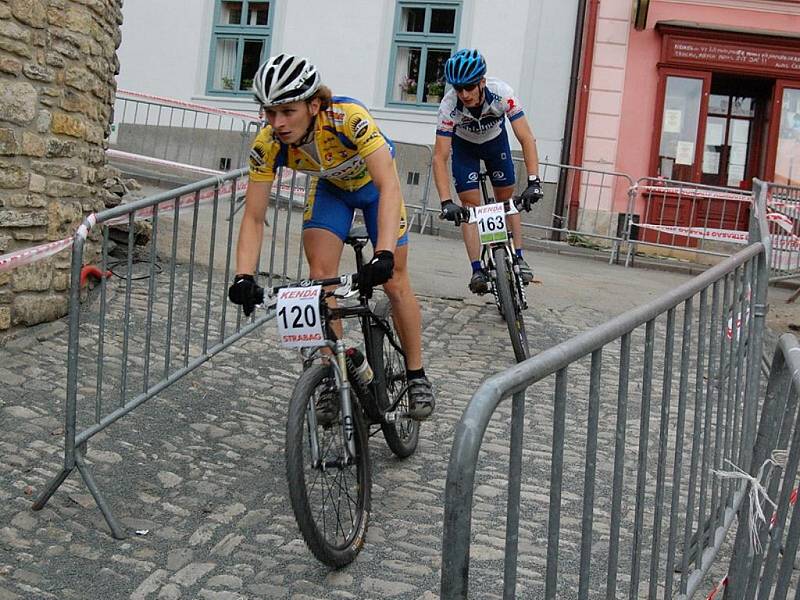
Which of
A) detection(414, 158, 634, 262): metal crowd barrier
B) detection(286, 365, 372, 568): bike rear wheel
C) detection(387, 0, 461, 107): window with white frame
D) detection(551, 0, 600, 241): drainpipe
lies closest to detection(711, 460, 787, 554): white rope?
detection(286, 365, 372, 568): bike rear wheel

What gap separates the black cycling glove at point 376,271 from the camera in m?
4.08

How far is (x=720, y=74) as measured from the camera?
1830 cm

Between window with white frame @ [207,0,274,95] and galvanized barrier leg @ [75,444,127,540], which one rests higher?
window with white frame @ [207,0,274,95]

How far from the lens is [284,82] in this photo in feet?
13.9

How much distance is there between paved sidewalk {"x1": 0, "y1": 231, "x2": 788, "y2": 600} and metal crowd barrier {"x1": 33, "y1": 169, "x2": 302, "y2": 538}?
0.16 meters

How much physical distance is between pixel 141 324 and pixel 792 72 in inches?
558

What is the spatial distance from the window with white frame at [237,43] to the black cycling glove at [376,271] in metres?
16.5

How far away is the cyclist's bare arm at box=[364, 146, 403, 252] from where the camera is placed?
4438mm

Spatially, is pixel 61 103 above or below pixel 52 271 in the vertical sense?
above

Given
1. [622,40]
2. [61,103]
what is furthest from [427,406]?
[622,40]

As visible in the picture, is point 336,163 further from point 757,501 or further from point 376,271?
point 757,501

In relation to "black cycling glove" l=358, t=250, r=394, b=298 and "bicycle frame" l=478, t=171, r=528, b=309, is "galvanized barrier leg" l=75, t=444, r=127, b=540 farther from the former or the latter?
"bicycle frame" l=478, t=171, r=528, b=309

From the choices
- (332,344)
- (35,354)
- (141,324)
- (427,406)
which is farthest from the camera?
(141,324)

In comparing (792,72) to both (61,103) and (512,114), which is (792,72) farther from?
(61,103)
